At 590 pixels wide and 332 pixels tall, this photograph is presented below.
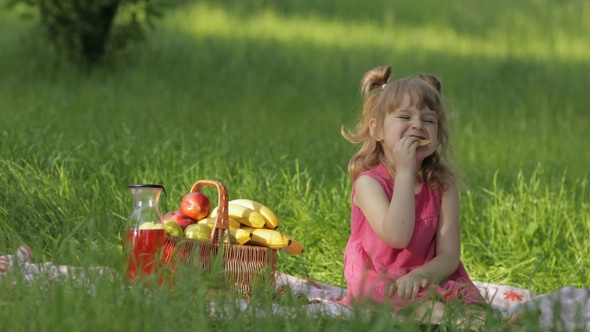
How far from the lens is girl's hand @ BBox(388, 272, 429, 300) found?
3895 mm

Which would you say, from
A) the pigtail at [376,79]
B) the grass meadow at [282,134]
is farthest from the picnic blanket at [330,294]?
the pigtail at [376,79]

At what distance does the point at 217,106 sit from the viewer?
9352 mm

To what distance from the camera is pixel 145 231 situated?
3936 millimetres

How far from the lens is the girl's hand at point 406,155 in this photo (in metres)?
4.02

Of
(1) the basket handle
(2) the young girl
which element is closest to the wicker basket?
(1) the basket handle

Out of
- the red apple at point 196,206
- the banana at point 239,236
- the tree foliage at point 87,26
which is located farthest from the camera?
the tree foliage at point 87,26

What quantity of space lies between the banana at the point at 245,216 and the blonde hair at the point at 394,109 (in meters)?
0.44

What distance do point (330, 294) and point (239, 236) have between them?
2.12ft

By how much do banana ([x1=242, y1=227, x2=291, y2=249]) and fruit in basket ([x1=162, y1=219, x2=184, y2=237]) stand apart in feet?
1.02

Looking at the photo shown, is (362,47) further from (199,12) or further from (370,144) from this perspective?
(370,144)

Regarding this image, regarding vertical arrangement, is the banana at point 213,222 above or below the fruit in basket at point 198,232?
below

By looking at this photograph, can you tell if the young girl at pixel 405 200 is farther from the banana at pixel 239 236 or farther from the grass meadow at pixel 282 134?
the banana at pixel 239 236

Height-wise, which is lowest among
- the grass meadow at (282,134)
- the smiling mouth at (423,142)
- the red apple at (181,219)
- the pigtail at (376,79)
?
the grass meadow at (282,134)

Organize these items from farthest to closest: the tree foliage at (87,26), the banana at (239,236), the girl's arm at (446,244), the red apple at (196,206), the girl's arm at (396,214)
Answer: the tree foliage at (87,26) < the red apple at (196,206) < the banana at (239,236) < the girl's arm at (446,244) < the girl's arm at (396,214)
